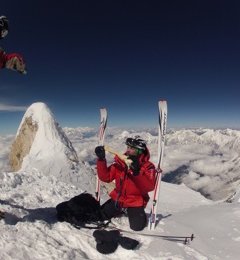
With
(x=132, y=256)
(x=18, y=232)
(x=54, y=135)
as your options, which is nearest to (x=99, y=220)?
→ (x=132, y=256)

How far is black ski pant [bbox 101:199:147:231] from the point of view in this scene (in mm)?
9211

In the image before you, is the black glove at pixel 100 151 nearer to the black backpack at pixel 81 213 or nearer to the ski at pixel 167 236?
the black backpack at pixel 81 213

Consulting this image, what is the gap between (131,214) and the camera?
30.8 ft

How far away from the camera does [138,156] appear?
9305 mm

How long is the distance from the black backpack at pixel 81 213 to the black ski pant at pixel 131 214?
0.29 meters

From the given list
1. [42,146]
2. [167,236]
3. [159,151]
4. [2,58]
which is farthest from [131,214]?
[42,146]

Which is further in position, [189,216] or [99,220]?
[189,216]

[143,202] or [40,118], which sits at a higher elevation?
[40,118]

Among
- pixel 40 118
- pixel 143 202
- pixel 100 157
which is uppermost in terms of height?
pixel 40 118

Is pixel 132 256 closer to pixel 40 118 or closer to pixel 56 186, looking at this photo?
pixel 56 186

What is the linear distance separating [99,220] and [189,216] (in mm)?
4122

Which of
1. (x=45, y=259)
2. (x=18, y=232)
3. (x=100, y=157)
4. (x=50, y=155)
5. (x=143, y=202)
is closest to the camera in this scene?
(x=45, y=259)

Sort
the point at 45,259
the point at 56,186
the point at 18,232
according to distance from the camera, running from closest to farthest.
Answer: the point at 45,259, the point at 18,232, the point at 56,186

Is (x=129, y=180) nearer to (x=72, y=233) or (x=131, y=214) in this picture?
(x=131, y=214)
